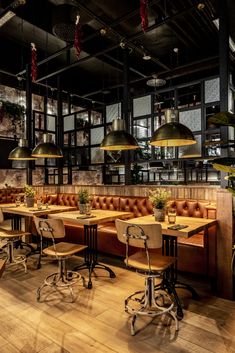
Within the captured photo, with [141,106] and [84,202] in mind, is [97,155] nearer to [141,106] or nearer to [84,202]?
[141,106]

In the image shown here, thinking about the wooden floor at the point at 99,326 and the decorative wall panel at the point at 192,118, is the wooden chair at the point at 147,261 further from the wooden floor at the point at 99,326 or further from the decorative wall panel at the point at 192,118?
the decorative wall panel at the point at 192,118

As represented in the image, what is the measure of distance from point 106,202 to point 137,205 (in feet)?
2.44

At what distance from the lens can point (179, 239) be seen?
12.6ft

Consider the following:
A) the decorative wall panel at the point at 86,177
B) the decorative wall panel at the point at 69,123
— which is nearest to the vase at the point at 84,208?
the decorative wall panel at the point at 69,123

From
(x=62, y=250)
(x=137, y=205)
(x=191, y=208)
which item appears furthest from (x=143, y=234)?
(x=137, y=205)

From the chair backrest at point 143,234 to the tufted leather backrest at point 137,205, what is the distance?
2.18 meters

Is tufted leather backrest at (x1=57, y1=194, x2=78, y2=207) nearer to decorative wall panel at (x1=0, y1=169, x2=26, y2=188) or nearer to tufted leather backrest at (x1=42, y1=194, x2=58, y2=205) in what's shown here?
tufted leather backrest at (x1=42, y1=194, x2=58, y2=205)

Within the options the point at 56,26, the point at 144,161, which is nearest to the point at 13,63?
the point at 56,26

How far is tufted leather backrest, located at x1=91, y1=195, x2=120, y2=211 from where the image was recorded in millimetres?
5168

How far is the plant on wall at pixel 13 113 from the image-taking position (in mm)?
7629

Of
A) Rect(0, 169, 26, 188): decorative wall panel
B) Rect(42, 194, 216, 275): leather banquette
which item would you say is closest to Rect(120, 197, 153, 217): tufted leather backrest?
Rect(42, 194, 216, 275): leather banquette

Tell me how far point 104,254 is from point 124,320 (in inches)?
90.6

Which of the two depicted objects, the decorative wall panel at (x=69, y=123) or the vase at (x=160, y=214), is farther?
the decorative wall panel at (x=69, y=123)

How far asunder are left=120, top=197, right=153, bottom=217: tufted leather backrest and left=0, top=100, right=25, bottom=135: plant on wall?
473cm
